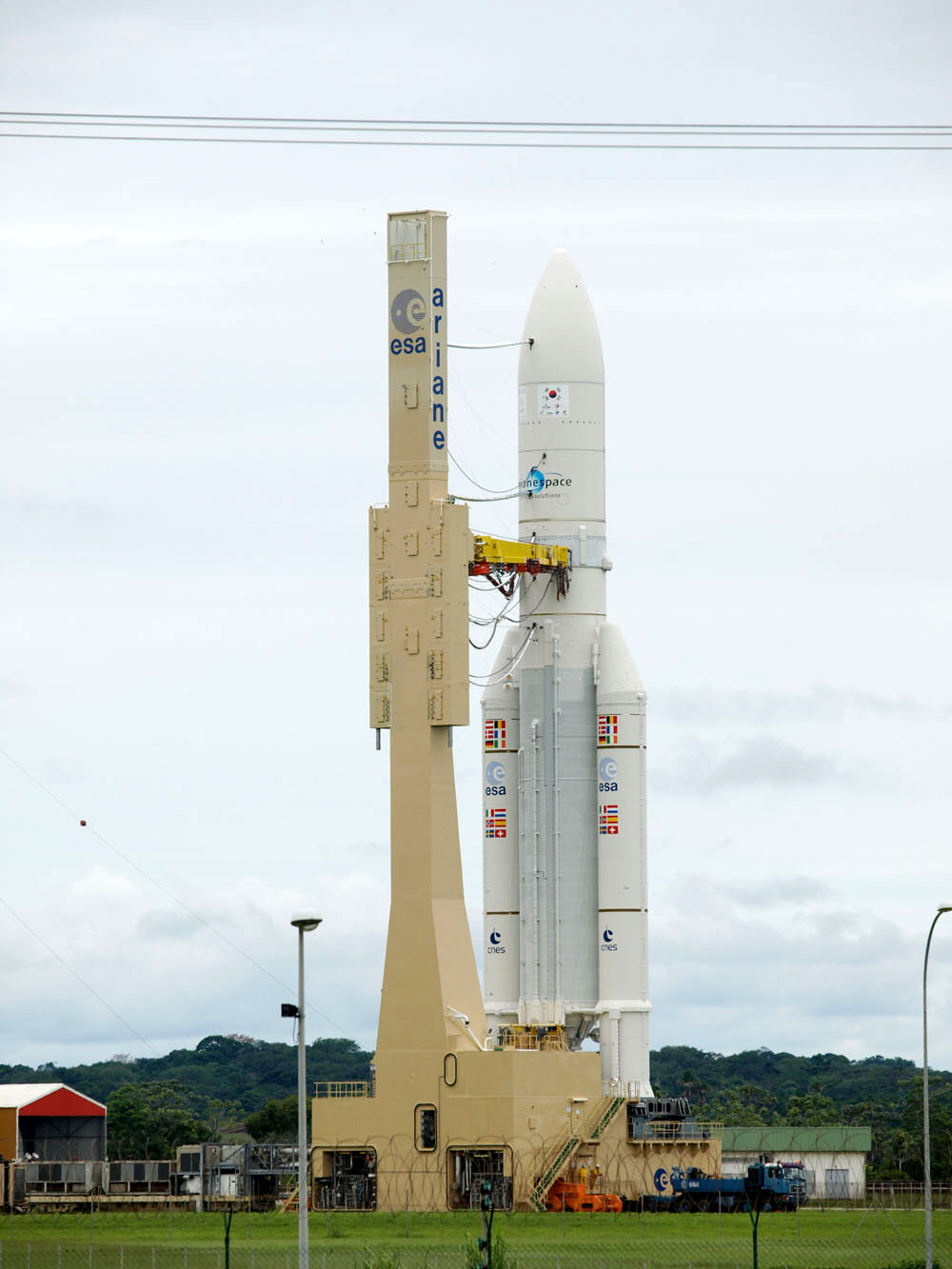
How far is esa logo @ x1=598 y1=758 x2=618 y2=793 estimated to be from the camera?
270 ft

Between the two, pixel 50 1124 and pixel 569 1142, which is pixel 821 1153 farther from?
pixel 50 1124

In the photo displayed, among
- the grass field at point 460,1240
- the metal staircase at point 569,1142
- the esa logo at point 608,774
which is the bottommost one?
the grass field at point 460,1240

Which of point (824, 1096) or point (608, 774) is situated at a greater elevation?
point (608, 774)

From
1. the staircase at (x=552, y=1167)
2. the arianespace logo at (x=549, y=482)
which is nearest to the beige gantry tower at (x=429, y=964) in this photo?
the staircase at (x=552, y=1167)

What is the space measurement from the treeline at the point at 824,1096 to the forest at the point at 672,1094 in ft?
0.45

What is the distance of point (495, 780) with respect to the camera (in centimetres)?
8425

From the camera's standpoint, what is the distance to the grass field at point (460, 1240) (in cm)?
5656

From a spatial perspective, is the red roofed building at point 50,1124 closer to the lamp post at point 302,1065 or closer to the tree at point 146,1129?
the tree at point 146,1129

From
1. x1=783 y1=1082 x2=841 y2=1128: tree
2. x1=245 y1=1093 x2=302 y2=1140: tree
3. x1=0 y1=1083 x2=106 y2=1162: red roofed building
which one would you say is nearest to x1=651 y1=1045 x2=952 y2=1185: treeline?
x1=783 y1=1082 x2=841 y2=1128: tree

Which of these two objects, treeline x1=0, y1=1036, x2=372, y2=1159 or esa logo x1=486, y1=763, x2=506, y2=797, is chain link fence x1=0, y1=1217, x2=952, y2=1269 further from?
treeline x1=0, y1=1036, x2=372, y2=1159

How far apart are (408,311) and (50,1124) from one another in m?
34.5

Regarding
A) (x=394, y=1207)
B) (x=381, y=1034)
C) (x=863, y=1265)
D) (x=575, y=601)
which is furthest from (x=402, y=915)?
(x=863, y=1265)

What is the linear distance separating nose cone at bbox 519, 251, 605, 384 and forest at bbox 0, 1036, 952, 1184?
4387 centimetres

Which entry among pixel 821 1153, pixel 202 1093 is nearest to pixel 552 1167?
pixel 821 1153
